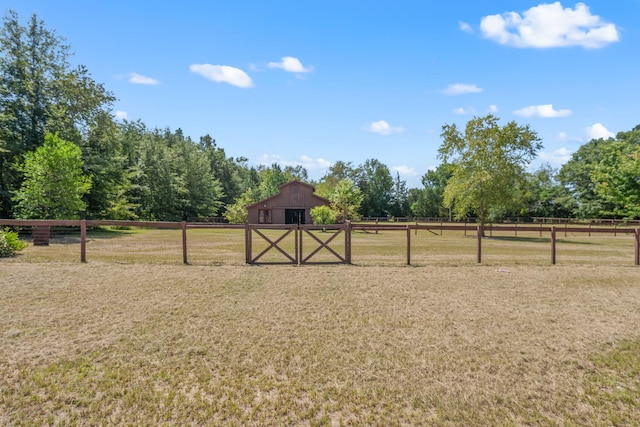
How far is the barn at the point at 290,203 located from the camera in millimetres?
39406

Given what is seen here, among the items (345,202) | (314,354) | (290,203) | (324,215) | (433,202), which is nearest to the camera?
(314,354)

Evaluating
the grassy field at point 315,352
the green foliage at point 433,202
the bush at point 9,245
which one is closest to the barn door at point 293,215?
the bush at point 9,245

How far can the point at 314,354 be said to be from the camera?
4633 mm

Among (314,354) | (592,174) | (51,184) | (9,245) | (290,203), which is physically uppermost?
(592,174)

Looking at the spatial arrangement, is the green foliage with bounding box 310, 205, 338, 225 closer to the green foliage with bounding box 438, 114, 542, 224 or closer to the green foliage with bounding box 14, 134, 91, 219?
the green foliage with bounding box 438, 114, 542, 224

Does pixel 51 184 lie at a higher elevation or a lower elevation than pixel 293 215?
higher

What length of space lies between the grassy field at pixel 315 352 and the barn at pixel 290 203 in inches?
1198

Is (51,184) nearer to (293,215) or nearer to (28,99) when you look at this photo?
(28,99)

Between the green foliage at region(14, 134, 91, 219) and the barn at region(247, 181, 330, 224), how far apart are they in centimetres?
1915

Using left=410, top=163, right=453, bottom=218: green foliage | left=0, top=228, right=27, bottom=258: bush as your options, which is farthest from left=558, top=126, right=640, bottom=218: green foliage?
left=0, top=228, right=27, bottom=258: bush

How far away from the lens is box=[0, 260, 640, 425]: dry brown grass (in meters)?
3.44

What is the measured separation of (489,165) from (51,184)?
3133 centimetres

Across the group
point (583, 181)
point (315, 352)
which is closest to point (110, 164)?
point (315, 352)

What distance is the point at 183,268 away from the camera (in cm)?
1059
